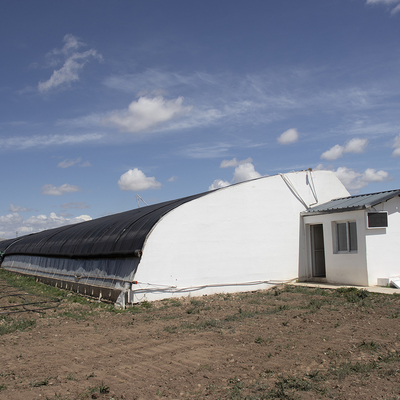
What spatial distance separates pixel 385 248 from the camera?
559 inches

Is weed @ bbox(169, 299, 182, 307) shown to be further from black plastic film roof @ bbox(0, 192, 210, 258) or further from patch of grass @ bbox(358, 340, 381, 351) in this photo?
patch of grass @ bbox(358, 340, 381, 351)

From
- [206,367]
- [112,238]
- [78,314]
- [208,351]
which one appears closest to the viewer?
[206,367]

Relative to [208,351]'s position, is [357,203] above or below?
above

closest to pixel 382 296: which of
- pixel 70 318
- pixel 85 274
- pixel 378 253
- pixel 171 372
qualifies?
pixel 378 253

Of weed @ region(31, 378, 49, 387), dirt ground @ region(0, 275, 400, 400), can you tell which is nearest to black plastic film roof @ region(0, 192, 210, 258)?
dirt ground @ region(0, 275, 400, 400)

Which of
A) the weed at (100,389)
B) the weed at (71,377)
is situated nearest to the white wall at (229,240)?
the weed at (71,377)

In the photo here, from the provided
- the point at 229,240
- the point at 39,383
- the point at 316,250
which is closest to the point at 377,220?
the point at 316,250

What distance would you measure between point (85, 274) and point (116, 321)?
7124 millimetres

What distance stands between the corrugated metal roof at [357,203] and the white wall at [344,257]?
0.24m

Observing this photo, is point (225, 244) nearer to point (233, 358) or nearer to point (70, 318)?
point (70, 318)

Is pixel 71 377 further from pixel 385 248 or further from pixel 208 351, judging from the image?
pixel 385 248

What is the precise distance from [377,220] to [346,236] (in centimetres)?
135

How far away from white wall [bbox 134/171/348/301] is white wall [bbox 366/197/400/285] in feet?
10.5

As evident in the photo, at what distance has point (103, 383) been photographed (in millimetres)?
5461
